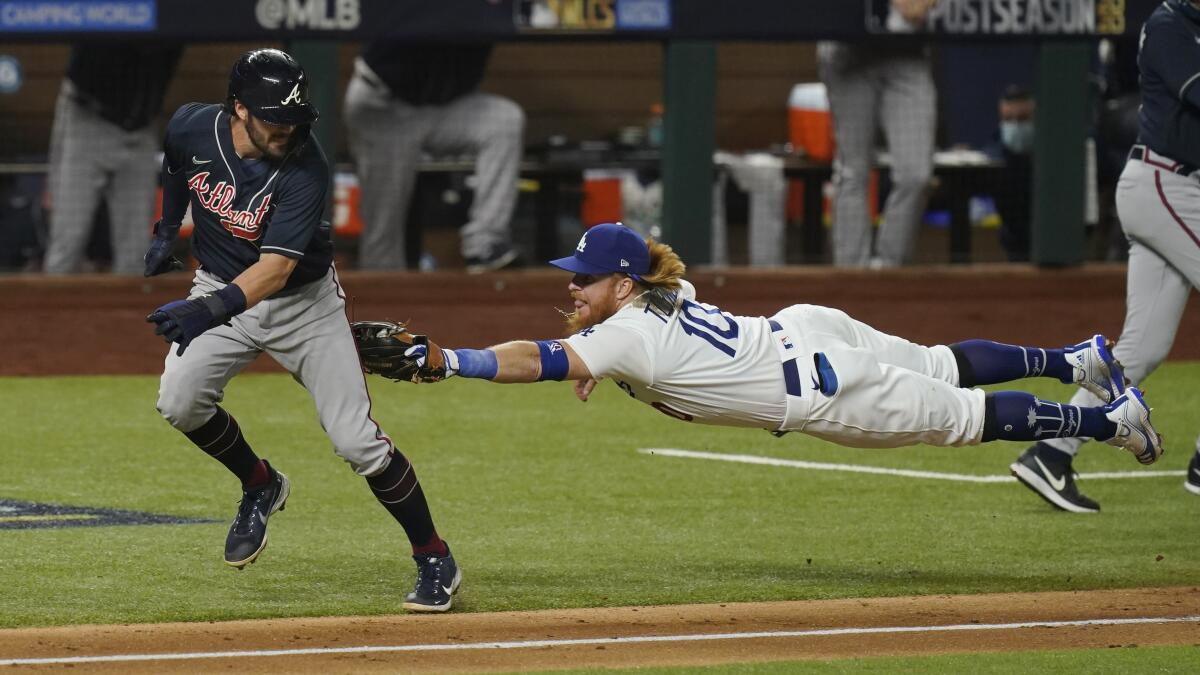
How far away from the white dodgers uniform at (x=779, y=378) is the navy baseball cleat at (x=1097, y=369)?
72 cm

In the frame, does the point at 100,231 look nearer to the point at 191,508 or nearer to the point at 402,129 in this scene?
the point at 402,129

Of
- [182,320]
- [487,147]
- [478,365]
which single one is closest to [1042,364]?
[478,365]

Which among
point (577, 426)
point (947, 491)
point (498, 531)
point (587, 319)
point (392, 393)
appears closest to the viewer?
point (587, 319)

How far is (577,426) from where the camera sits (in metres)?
9.98

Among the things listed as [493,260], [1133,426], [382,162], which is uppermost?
[382,162]

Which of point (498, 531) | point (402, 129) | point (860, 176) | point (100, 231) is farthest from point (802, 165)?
point (498, 531)

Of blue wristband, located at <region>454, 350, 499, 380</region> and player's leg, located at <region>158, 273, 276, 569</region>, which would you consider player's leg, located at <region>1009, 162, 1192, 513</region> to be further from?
player's leg, located at <region>158, 273, 276, 569</region>

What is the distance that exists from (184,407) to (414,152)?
5811 mm

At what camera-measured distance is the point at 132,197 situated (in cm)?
1152

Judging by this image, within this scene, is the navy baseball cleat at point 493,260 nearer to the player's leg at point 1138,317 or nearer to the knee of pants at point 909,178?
the knee of pants at point 909,178

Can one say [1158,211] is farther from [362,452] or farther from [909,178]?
[909,178]

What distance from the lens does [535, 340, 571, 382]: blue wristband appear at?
5652 mm

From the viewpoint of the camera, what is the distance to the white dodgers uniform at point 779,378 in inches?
231

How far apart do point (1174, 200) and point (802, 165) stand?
17.0 feet
